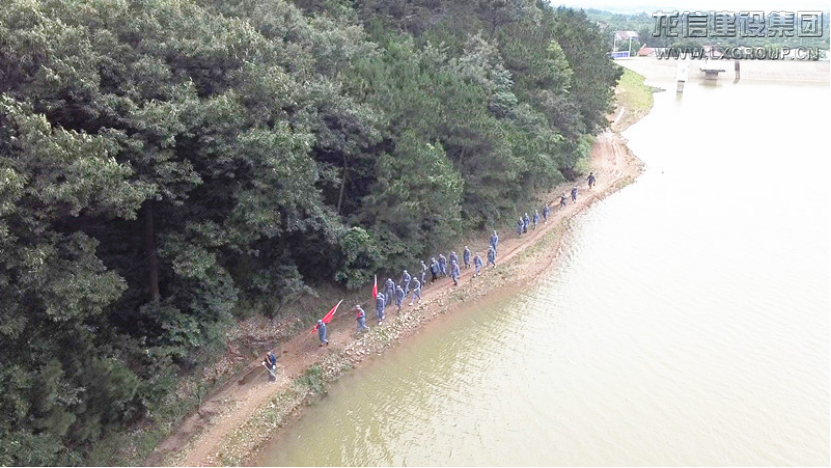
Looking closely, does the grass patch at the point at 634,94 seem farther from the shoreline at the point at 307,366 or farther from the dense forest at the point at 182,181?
the dense forest at the point at 182,181

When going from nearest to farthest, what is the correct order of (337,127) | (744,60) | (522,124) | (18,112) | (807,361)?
(18,112)
(807,361)
(337,127)
(522,124)
(744,60)

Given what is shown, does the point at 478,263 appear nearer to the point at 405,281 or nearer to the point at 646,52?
the point at 405,281

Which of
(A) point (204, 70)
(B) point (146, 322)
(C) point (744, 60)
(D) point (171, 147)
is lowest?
Result: (B) point (146, 322)

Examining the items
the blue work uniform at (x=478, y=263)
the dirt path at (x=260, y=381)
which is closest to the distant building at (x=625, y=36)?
the dirt path at (x=260, y=381)

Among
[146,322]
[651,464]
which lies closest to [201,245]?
Result: [146,322]

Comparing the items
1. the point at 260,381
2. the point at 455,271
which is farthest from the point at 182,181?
the point at 455,271

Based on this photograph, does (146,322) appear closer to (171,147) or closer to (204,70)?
(171,147)

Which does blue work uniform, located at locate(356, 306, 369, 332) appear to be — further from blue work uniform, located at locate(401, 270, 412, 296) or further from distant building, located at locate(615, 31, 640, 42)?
distant building, located at locate(615, 31, 640, 42)
